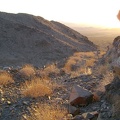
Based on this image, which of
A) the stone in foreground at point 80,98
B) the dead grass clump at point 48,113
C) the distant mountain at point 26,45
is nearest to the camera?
the dead grass clump at point 48,113

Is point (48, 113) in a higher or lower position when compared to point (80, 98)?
lower

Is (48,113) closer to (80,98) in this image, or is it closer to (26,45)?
(80,98)

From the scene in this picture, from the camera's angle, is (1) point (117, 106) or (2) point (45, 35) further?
(2) point (45, 35)

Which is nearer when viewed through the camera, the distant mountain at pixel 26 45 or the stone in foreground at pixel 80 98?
the stone in foreground at pixel 80 98

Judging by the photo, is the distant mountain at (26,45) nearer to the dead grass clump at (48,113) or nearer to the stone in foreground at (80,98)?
the dead grass clump at (48,113)

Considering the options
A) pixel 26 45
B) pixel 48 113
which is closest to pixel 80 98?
pixel 48 113

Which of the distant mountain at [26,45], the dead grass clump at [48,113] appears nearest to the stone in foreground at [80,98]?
the dead grass clump at [48,113]

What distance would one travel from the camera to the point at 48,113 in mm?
7918

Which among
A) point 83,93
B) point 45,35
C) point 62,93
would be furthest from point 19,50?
point 83,93

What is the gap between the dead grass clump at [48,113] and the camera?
7.84 metres

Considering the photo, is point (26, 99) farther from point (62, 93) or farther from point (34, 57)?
point (34, 57)

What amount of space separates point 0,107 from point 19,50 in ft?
79.7

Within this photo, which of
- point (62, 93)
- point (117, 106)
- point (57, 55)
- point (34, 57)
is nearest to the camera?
point (117, 106)

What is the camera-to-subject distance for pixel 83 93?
29.3 feet
